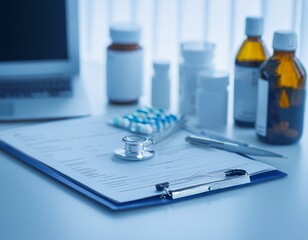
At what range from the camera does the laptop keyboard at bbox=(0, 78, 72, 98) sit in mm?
1283

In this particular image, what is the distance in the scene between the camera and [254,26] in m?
1.12

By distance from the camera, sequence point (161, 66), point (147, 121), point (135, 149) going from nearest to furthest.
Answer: point (135, 149) → point (147, 121) → point (161, 66)

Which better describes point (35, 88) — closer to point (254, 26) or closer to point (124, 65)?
point (124, 65)

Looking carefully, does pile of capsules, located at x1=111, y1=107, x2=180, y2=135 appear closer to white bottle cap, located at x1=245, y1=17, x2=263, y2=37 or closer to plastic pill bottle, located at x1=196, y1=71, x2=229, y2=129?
plastic pill bottle, located at x1=196, y1=71, x2=229, y2=129

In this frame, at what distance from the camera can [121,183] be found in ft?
2.89

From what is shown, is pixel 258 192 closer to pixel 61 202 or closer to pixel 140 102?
pixel 61 202

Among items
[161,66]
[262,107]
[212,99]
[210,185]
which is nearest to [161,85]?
[161,66]

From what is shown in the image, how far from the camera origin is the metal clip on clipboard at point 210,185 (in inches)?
33.7

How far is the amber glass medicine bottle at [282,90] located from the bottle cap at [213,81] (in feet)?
0.28

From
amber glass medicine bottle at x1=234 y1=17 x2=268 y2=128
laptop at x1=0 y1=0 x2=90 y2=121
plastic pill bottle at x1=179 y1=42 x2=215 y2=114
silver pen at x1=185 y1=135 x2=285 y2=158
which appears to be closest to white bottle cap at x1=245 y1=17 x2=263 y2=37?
amber glass medicine bottle at x1=234 y1=17 x2=268 y2=128

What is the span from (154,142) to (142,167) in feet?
0.36

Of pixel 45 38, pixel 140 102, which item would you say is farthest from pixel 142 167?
pixel 45 38

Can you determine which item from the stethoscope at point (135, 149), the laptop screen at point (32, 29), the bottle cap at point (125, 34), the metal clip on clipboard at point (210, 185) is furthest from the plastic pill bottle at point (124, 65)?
the metal clip on clipboard at point (210, 185)

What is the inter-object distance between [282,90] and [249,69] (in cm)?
10
